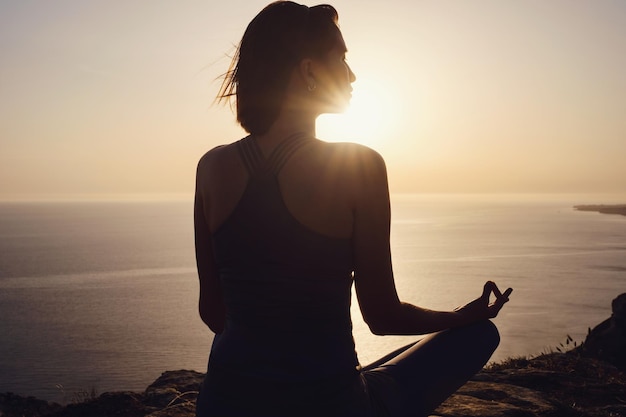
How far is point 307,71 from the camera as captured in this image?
2314 mm

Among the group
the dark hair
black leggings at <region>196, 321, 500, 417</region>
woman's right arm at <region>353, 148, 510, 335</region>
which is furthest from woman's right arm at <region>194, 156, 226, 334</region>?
woman's right arm at <region>353, 148, 510, 335</region>

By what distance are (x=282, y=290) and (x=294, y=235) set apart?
0.67 ft

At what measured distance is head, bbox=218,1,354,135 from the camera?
2.30m

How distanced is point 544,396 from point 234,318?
4204 mm

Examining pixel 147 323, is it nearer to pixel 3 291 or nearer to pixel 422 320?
pixel 3 291

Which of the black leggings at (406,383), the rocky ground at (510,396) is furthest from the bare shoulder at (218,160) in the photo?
the rocky ground at (510,396)

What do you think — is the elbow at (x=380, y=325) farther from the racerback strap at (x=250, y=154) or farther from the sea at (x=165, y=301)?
the sea at (x=165, y=301)

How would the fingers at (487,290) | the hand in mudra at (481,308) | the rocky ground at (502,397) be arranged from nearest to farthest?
the hand in mudra at (481,308)
the fingers at (487,290)
the rocky ground at (502,397)

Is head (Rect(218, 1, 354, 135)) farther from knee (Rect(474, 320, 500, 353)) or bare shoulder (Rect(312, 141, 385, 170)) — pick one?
knee (Rect(474, 320, 500, 353))

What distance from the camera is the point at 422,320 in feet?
8.41

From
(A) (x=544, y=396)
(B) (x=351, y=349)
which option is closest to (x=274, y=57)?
(B) (x=351, y=349)

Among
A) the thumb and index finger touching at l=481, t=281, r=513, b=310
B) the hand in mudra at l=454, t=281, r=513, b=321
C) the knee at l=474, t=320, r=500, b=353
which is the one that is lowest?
the knee at l=474, t=320, r=500, b=353

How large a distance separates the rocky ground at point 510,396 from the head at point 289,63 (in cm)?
307

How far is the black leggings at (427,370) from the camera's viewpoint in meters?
2.55
